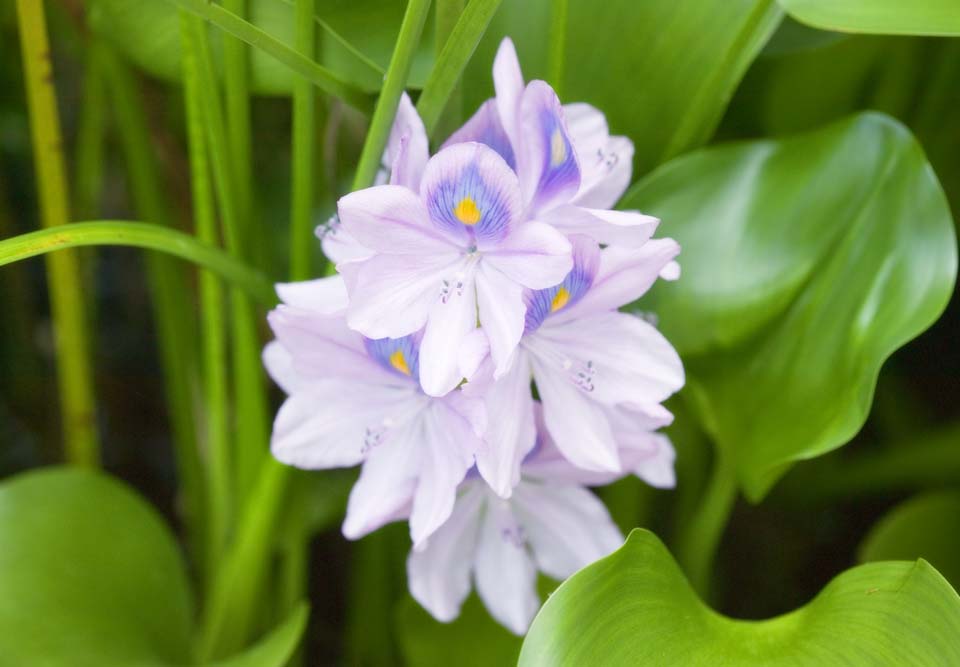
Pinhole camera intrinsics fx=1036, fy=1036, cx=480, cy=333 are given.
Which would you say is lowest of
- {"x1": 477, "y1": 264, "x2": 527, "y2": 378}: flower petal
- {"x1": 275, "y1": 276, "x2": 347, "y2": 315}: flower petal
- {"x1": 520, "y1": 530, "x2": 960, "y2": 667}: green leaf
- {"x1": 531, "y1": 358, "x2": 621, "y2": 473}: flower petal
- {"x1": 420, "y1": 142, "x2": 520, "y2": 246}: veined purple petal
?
{"x1": 520, "y1": 530, "x2": 960, "y2": 667}: green leaf

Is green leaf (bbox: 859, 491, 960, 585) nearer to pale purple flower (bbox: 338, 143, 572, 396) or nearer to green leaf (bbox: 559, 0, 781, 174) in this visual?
green leaf (bbox: 559, 0, 781, 174)

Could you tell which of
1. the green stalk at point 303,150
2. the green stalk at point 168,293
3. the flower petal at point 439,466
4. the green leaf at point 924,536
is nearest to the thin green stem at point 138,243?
the green stalk at point 303,150

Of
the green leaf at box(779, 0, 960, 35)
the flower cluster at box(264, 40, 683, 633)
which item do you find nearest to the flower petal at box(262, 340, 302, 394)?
the flower cluster at box(264, 40, 683, 633)

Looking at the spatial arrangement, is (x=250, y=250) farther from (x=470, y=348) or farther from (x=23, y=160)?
(x=23, y=160)

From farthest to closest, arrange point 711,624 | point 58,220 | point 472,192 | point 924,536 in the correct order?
point 924,536
point 58,220
point 711,624
point 472,192

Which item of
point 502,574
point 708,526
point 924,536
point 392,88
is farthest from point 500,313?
point 924,536

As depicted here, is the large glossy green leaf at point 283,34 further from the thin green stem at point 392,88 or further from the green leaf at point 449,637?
the green leaf at point 449,637

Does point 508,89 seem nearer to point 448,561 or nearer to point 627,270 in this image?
point 627,270
